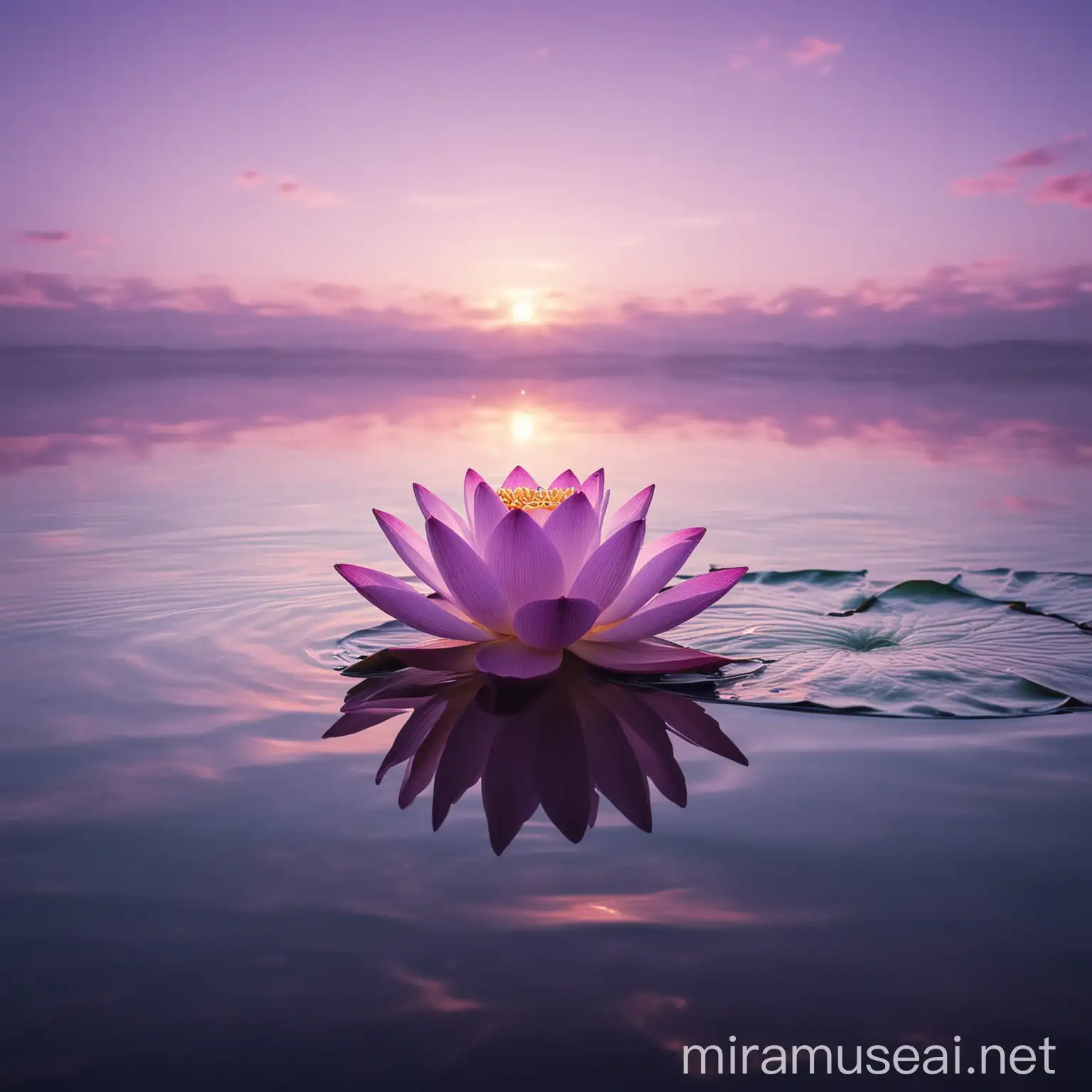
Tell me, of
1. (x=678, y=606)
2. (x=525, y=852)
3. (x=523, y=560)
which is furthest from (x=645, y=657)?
(x=525, y=852)

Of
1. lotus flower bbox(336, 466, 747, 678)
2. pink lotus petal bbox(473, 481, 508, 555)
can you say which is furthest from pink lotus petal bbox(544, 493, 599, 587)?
pink lotus petal bbox(473, 481, 508, 555)

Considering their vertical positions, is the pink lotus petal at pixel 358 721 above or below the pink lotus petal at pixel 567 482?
below

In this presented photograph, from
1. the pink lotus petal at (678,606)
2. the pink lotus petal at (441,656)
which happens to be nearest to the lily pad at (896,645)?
the pink lotus petal at (678,606)

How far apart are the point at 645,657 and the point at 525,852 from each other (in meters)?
0.80

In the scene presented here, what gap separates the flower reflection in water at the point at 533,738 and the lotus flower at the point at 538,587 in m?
0.07

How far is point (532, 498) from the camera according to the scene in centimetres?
218

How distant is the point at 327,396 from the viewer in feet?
52.2

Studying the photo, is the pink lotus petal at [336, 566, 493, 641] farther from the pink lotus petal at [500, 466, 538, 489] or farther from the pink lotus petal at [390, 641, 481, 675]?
the pink lotus petal at [500, 466, 538, 489]

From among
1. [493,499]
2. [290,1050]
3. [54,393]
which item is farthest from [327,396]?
[290,1050]

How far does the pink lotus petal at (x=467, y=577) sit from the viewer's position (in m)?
1.83

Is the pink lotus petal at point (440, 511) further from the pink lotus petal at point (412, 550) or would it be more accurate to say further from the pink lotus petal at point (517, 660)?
the pink lotus petal at point (517, 660)

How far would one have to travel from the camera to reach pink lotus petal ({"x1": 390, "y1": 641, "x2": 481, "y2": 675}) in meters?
2.03

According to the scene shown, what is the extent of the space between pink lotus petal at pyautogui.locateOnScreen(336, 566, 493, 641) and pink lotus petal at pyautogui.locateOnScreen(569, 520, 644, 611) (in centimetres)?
24

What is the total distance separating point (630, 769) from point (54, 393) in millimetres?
14735
